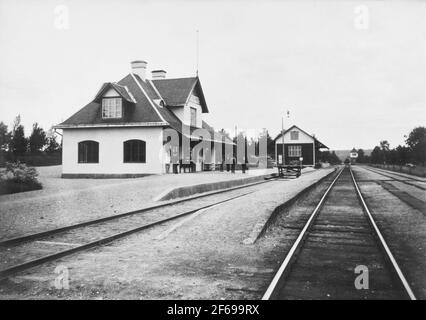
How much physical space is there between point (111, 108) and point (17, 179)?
11409 mm

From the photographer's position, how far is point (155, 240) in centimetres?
756

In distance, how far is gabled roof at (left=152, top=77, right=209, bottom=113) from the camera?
29.3 m

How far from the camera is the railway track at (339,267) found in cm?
471

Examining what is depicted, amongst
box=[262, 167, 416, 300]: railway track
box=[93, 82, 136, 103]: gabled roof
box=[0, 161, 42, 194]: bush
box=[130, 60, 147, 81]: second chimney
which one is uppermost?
box=[130, 60, 147, 81]: second chimney

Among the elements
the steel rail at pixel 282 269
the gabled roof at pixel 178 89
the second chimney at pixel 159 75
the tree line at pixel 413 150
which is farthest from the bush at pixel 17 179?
the tree line at pixel 413 150

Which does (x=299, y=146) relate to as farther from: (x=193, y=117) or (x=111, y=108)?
(x=111, y=108)

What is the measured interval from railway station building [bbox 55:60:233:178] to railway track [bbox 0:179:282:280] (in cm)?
1368

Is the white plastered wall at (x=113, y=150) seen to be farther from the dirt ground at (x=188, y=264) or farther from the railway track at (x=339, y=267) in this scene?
the railway track at (x=339, y=267)

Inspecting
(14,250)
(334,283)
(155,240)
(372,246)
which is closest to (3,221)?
(14,250)

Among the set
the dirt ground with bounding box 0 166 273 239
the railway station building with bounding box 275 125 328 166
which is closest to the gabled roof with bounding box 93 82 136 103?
the dirt ground with bounding box 0 166 273 239

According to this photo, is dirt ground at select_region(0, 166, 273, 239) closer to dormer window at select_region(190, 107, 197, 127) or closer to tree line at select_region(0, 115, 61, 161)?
dormer window at select_region(190, 107, 197, 127)

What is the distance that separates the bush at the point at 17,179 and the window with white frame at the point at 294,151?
50416 millimetres

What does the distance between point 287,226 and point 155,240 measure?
3.51 metres
